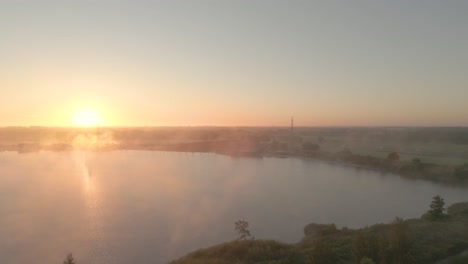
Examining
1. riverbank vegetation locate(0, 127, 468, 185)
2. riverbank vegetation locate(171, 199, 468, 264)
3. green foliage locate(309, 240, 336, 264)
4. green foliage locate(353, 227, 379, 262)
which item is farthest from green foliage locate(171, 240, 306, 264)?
riverbank vegetation locate(0, 127, 468, 185)

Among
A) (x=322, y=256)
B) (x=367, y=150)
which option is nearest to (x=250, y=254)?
(x=322, y=256)

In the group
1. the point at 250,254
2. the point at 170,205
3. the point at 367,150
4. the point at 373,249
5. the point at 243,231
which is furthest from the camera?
the point at 367,150

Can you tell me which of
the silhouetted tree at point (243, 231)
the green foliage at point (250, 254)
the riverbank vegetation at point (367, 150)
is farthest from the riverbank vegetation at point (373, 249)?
the riverbank vegetation at point (367, 150)

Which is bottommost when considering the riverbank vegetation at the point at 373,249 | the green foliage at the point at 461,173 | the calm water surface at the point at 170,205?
the calm water surface at the point at 170,205

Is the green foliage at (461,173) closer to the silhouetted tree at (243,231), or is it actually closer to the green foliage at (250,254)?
the silhouetted tree at (243,231)

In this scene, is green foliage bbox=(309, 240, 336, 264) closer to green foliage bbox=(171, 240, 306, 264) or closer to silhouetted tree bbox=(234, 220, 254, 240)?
green foliage bbox=(171, 240, 306, 264)

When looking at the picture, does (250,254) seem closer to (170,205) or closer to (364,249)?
(364,249)
